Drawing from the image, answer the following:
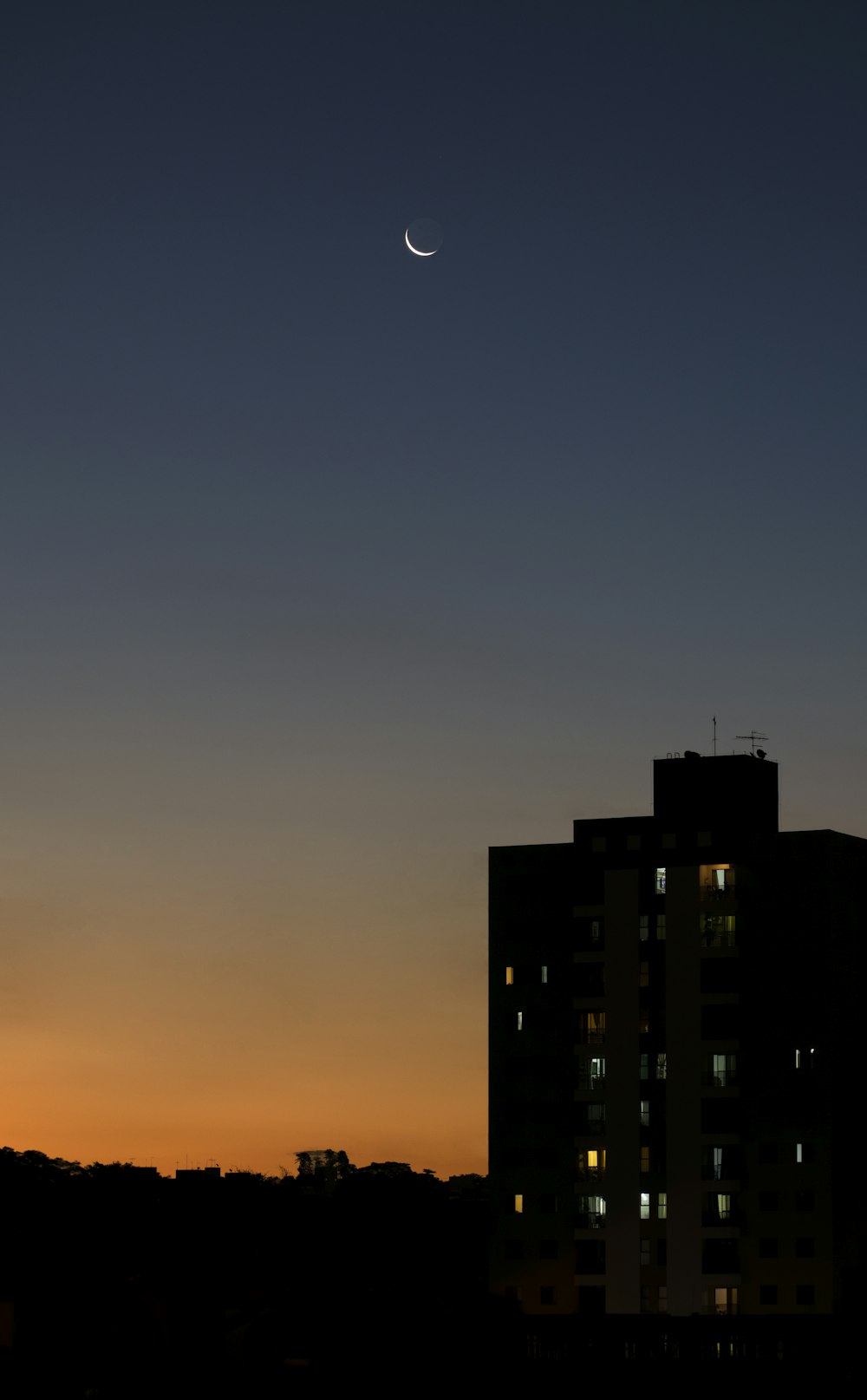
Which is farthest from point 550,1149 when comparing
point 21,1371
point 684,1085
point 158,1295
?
point 21,1371

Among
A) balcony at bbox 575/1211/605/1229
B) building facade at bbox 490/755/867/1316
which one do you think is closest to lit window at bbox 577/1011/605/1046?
building facade at bbox 490/755/867/1316

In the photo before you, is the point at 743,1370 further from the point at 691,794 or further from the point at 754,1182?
the point at 691,794

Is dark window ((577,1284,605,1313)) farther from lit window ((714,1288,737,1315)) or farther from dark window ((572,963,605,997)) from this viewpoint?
dark window ((572,963,605,997))

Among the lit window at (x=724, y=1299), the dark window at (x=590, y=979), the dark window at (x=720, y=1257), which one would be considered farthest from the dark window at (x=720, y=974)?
the lit window at (x=724, y=1299)

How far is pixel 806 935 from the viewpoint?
119m

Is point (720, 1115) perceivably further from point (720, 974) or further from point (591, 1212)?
point (591, 1212)

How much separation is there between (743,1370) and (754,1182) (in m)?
14.1

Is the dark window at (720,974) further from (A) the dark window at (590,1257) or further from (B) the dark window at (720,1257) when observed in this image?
(A) the dark window at (590,1257)

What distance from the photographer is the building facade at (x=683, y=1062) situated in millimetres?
116688

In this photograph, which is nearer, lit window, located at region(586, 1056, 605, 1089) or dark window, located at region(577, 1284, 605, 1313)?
dark window, located at region(577, 1284, 605, 1313)

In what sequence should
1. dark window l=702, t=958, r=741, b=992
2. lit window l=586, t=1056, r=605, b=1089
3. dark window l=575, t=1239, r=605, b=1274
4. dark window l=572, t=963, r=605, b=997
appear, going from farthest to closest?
1. dark window l=572, t=963, r=605, b=997
2. lit window l=586, t=1056, r=605, b=1089
3. dark window l=575, t=1239, r=605, b=1274
4. dark window l=702, t=958, r=741, b=992

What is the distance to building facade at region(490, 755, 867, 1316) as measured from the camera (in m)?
117

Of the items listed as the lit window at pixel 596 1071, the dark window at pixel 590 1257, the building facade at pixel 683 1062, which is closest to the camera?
the building facade at pixel 683 1062

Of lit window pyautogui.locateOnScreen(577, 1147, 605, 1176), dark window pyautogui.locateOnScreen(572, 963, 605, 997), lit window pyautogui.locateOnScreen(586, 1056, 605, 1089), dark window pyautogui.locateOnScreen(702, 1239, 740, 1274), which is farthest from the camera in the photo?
dark window pyautogui.locateOnScreen(572, 963, 605, 997)
